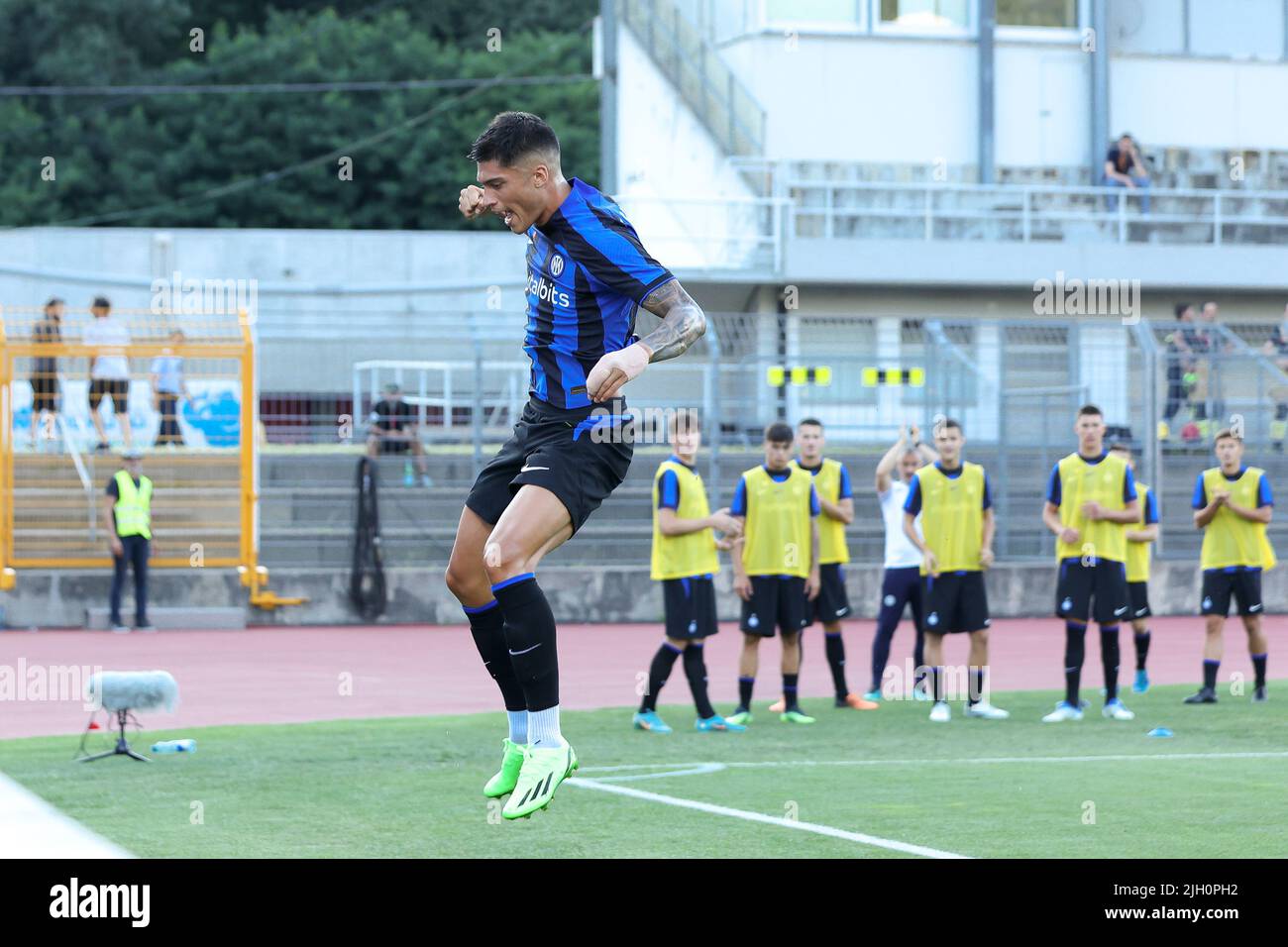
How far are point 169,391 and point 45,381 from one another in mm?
1461

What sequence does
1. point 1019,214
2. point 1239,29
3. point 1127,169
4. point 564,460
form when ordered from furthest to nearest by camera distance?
point 1239,29 → point 1127,169 → point 1019,214 → point 564,460

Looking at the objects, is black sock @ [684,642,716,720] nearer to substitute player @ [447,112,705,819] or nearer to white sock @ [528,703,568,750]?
substitute player @ [447,112,705,819]

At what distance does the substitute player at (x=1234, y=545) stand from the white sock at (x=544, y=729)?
9119 millimetres

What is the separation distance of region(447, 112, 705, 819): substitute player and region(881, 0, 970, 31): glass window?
90.1 feet

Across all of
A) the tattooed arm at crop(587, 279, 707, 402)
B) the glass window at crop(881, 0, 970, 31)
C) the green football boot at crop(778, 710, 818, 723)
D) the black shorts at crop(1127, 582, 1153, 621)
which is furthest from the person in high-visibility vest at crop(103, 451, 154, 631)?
the glass window at crop(881, 0, 970, 31)

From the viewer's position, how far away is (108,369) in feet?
74.1

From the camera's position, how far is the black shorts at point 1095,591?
13.8m

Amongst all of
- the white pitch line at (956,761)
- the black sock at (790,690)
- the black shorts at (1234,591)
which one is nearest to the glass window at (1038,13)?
the black shorts at (1234,591)

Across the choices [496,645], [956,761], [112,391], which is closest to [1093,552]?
[956,761]

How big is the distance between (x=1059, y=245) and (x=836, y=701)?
60.5 feet

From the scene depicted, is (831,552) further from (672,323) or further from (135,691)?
(672,323)

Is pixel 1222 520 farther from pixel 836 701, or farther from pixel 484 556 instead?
pixel 484 556

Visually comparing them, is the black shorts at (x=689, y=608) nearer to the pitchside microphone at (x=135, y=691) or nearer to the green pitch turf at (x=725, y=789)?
the green pitch turf at (x=725, y=789)

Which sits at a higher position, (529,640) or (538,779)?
(529,640)
